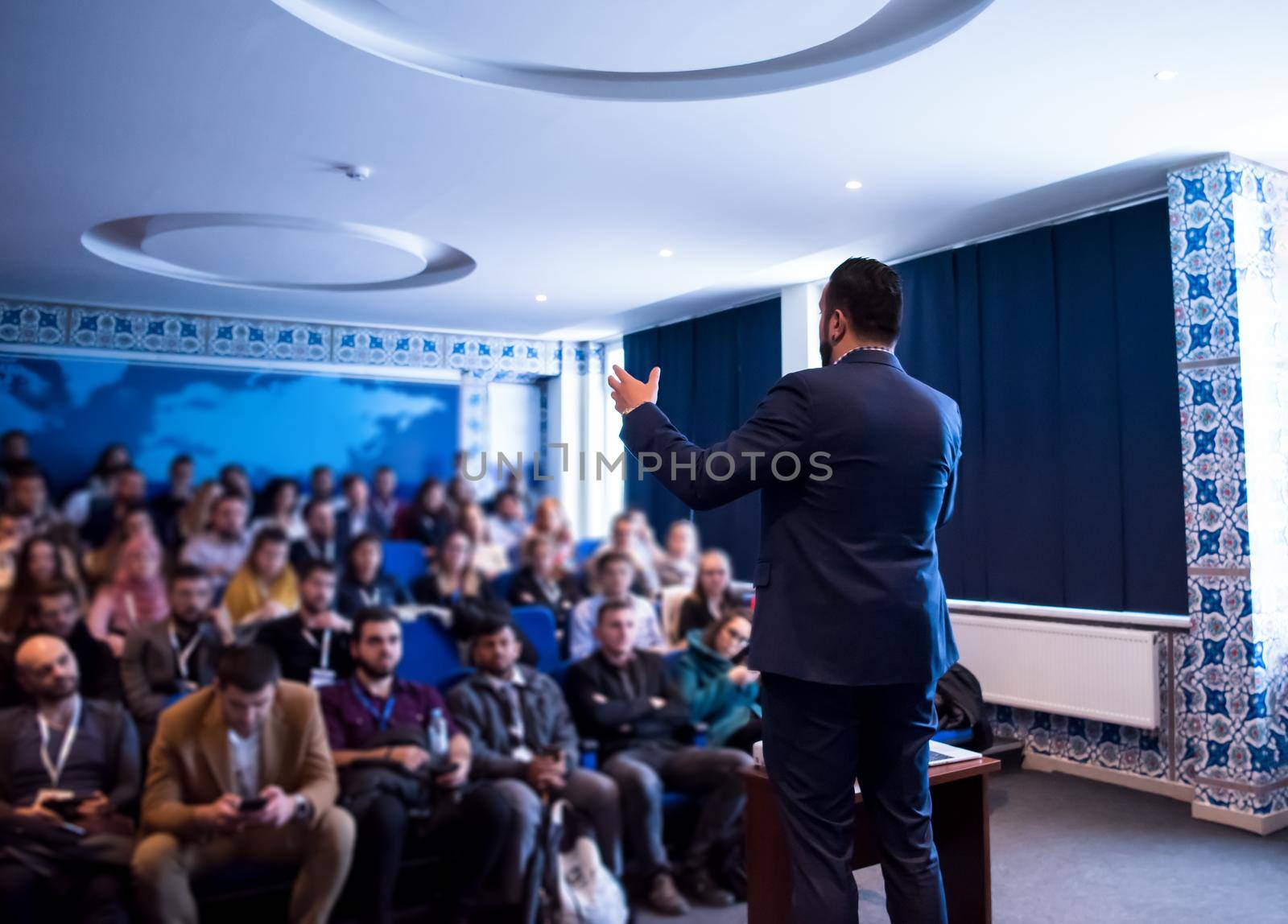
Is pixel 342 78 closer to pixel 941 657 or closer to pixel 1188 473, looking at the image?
pixel 941 657

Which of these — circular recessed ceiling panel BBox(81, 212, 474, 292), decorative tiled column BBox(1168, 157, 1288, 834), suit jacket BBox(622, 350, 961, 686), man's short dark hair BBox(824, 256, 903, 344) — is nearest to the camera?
suit jacket BBox(622, 350, 961, 686)

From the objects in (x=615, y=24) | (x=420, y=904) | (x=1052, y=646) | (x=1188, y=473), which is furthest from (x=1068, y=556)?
(x=420, y=904)

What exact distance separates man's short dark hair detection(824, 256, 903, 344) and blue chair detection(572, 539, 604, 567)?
0.59 m

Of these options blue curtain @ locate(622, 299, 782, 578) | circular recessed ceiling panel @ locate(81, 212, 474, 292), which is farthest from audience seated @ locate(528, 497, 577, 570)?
circular recessed ceiling panel @ locate(81, 212, 474, 292)

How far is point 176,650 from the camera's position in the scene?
0.89 m

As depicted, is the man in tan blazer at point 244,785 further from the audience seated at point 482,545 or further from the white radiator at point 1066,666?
the white radiator at point 1066,666

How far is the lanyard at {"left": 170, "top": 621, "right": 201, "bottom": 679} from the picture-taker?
879 mm

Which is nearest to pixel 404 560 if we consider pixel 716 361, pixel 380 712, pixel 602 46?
pixel 380 712

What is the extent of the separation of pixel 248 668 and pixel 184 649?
0.19ft

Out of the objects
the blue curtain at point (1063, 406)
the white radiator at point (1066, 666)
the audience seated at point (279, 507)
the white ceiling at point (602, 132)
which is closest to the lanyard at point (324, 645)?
the audience seated at point (279, 507)

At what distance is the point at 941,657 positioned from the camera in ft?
4.59

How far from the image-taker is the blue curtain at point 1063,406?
3.63 meters

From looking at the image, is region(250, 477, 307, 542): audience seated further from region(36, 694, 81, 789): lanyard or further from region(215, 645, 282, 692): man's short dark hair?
region(36, 694, 81, 789): lanyard

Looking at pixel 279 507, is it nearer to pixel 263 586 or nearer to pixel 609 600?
pixel 263 586
